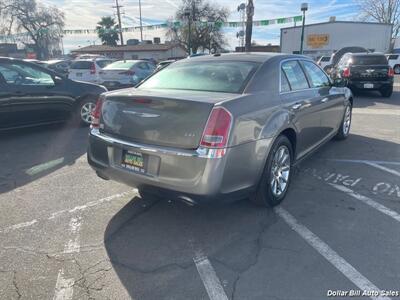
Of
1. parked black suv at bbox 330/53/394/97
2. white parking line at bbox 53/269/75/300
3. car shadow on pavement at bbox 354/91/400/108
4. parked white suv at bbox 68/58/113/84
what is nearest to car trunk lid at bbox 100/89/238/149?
white parking line at bbox 53/269/75/300

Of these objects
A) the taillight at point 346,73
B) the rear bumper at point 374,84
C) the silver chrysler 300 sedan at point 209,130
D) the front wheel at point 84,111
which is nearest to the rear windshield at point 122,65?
the front wheel at point 84,111

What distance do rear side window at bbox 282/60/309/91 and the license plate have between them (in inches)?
79.6

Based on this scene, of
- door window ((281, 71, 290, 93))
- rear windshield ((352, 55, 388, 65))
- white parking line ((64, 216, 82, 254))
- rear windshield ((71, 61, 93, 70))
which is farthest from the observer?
rear windshield ((71, 61, 93, 70))

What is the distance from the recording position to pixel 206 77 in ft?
12.1

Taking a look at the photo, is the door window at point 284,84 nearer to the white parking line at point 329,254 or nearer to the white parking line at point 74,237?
the white parking line at point 329,254

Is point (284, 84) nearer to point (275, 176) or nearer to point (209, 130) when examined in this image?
point (275, 176)

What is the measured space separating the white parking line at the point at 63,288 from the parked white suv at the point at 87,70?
12.1 metres

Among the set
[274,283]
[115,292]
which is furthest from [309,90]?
[115,292]

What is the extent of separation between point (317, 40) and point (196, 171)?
143ft

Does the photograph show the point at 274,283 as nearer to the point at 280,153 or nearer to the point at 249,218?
the point at 249,218

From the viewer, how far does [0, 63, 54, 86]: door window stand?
6.09 metres

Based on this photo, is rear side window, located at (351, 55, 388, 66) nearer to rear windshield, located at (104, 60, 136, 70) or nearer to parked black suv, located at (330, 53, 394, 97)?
parked black suv, located at (330, 53, 394, 97)

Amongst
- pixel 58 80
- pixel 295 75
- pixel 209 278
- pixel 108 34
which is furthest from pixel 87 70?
pixel 108 34

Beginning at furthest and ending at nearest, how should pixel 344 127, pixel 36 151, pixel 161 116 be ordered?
1. pixel 344 127
2. pixel 36 151
3. pixel 161 116
